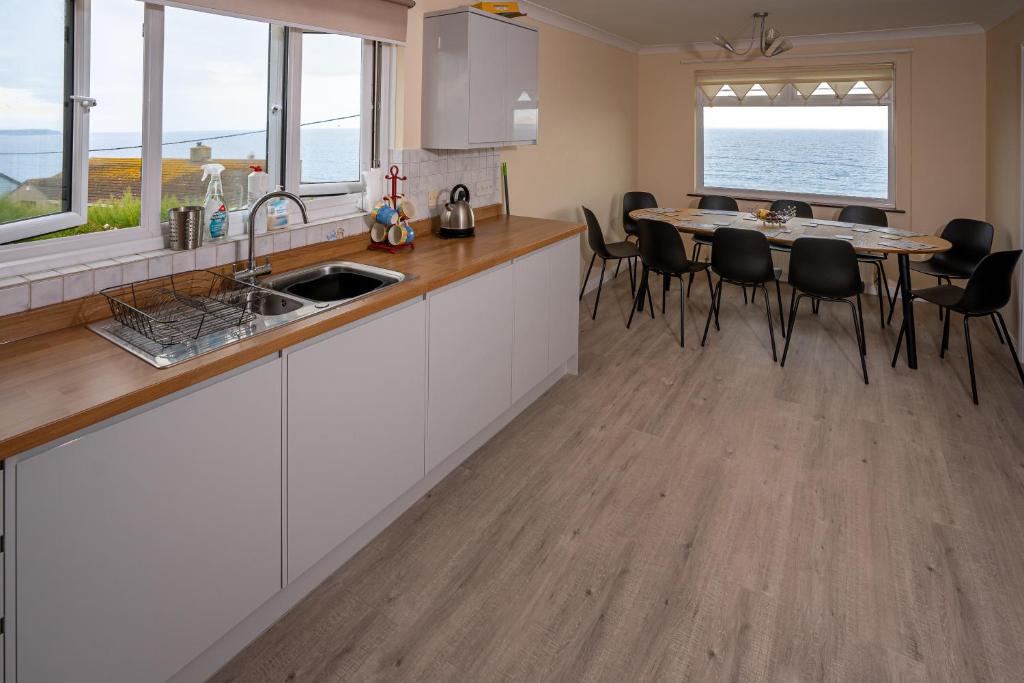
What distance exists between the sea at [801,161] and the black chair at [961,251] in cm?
129

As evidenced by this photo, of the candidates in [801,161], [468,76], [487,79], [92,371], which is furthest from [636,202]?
[92,371]

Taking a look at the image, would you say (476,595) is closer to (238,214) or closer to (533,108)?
(238,214)

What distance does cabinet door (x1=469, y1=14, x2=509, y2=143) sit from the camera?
3523mm

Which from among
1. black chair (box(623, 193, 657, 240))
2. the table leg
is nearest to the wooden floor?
the table leg

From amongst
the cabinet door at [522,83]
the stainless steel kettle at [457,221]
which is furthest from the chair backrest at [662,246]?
the stainless steel kettle at [457,221]

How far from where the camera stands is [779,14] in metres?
5.16

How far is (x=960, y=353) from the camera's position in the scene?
15.2ft

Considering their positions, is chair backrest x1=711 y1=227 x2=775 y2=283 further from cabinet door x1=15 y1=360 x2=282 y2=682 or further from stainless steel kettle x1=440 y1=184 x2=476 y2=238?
cabinet door x1=15 y1=360 x2=282 y2=682

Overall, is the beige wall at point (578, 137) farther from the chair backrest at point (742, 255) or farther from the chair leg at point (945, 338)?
the chair leg at point (945, 338)

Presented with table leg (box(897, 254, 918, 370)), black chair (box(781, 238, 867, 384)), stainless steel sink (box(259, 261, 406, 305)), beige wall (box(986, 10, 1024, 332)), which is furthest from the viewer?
beige wall (box(986, 10, 1024, 332))

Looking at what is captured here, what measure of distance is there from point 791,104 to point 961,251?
2.34 metres

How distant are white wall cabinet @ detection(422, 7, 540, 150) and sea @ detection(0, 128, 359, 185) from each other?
0.49m

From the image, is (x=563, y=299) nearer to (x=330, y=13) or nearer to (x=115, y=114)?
(x=330, y=13)

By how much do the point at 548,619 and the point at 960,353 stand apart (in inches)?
157
